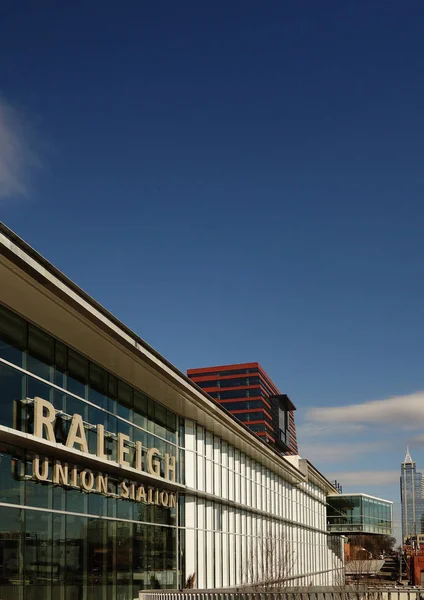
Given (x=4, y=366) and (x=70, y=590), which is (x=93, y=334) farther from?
(x=70, y=590)

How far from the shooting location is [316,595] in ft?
83.2

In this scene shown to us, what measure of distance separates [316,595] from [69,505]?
877 cm

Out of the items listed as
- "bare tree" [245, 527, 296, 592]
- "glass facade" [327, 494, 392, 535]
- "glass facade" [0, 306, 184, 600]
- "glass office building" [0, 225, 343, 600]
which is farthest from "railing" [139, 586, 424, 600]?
"glass facade" [327, 494, 392, 535]

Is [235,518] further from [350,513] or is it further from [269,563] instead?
[350,513]

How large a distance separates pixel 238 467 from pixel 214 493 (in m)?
6.82

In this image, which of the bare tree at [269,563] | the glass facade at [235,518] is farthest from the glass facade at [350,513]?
the bare tree at [269,563]

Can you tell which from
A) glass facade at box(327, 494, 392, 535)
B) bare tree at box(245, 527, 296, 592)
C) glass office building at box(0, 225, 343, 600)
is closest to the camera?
glass office building at box(0, 225, 343, 600)

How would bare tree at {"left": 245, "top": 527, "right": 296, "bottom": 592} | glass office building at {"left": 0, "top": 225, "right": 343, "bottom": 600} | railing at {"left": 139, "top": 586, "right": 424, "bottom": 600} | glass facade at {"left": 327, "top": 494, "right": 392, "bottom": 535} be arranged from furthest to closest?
glass facade at {"left": 327, "top": 494, "right": 392, "bottom": 535}
bare tree at {"left": 245, "top": 527, "right": 296, "bottom": 592}
railing at {"left": 139, "top": 586, "right": 424, "bottom": 600}
glass office building at {"left": 0, "top": 225, "right": 343, "bottom": 600}

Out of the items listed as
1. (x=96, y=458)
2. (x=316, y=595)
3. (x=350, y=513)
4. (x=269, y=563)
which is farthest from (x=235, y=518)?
(x=350, y=513)

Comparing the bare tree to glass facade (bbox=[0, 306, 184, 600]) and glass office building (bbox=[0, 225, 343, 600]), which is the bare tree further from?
glass facade (bbox=[0, 306, 184, 600])

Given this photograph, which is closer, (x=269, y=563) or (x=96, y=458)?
(x=96, y=458)

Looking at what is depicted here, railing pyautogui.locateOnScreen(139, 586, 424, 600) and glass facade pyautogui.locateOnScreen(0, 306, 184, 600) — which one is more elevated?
glass facade pyautogui.locateOnScreen(0, 306, 184, 600)

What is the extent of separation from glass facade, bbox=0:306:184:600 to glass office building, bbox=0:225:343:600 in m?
0.05

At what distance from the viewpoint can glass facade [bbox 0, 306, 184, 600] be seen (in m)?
23.0
